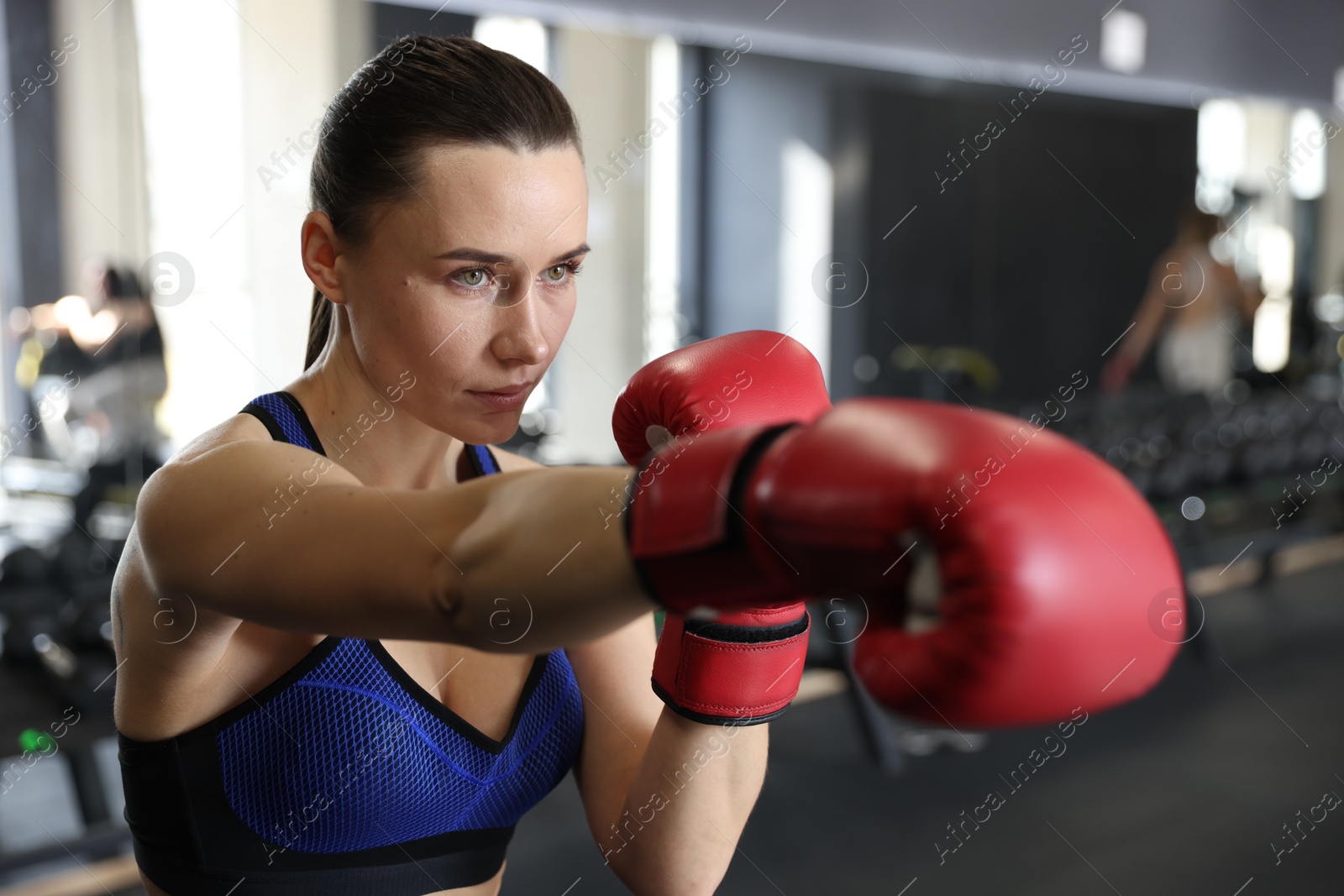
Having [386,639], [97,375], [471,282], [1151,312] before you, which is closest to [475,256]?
[471,282]

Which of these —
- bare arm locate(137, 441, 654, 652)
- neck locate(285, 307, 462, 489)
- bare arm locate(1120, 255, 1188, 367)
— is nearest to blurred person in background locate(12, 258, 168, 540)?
neck locate(285, 307, 462, 489)

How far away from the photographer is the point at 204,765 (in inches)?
37.4

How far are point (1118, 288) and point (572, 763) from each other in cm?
713

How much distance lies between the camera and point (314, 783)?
95 cm

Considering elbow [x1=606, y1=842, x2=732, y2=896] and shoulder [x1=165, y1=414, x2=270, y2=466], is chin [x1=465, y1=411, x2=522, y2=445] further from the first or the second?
elbow [x1=606, y1=842, x2=732, y2=896]

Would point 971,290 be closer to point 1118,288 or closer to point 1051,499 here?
point 1118,288

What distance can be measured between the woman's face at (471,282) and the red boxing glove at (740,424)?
120mm

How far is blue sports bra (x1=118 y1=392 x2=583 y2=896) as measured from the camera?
944mm

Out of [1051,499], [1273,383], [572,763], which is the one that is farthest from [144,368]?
[1273,383]

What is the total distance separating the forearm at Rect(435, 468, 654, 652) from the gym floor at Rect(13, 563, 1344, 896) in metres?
2.27

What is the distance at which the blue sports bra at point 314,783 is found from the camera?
0.94 meters

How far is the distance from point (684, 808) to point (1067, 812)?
2.43 metres

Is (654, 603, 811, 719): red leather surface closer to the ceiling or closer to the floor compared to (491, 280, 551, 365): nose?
closer to the floor

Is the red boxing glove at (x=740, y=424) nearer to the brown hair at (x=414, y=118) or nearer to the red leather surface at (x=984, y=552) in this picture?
the brown hair at (x=414, y=118)
